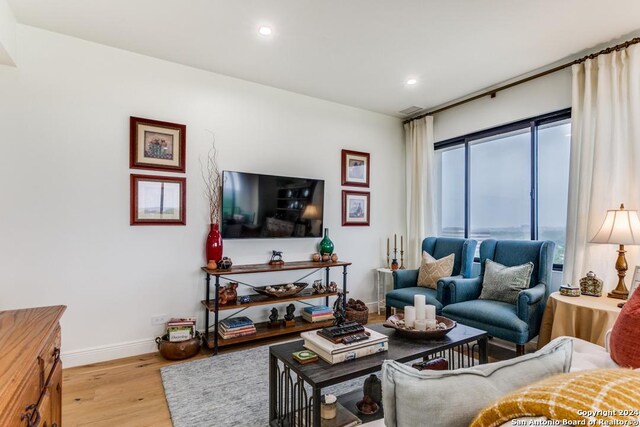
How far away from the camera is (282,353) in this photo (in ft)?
5.84

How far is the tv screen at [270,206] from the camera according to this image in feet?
10.9

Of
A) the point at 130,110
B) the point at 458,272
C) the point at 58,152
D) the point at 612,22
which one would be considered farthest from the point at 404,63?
the point at 58,152

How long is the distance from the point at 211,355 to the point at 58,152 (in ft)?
6.95

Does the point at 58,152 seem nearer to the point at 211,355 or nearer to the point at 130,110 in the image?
the point at 130,110

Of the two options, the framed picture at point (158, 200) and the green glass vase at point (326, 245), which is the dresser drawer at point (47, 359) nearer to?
the framed picture at point (158, 200)

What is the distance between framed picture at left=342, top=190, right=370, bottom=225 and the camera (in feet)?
13.8

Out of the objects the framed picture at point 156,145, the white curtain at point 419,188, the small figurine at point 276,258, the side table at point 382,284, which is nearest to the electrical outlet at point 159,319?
the small figurine at point 276,258

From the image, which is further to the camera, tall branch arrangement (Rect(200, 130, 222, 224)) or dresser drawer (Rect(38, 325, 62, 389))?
tall branch arrangement (Rect(200, 130, 222, 224))

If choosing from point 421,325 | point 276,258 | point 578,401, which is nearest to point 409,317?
point 421,325

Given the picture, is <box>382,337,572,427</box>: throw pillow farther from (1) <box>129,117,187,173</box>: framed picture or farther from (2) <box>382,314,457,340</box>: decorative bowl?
(1) <box>129,117,187,173</box>: framed picture

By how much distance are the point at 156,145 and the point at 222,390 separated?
217 cm

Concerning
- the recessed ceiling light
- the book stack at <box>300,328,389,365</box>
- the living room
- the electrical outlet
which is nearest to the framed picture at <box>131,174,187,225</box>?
the living room

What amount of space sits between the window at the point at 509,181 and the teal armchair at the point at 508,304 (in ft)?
1.39

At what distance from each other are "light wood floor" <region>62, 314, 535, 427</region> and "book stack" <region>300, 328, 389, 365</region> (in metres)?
1.02
